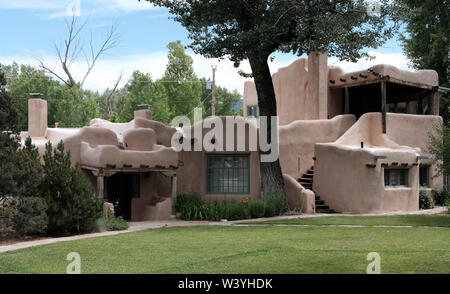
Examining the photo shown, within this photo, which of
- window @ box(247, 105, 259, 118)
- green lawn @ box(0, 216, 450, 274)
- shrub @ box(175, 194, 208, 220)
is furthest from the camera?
window @ box(247, 105, 259, 118)

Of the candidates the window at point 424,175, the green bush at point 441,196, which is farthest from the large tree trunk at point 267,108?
the green bush at point 441,196

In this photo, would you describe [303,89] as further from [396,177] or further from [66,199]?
[66,199]

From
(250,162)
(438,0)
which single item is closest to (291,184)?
(250,162)

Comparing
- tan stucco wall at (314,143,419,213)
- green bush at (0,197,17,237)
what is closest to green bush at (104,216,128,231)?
green bush at (0,197,17,237)

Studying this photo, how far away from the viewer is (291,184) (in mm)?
23000

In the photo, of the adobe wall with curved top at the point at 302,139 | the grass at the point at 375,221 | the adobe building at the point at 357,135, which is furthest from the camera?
the adobe wall with curved top at the point at 302,139

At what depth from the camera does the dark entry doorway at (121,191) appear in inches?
917

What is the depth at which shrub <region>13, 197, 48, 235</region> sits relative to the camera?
1416 centimetres

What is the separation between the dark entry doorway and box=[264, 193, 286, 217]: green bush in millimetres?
5995

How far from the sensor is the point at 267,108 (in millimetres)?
21859

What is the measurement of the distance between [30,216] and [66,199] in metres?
1.53

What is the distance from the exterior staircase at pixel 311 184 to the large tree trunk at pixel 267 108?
7.75ft

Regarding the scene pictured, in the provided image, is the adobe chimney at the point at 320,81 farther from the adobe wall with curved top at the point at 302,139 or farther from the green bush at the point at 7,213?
the green bush at the point at 7,213

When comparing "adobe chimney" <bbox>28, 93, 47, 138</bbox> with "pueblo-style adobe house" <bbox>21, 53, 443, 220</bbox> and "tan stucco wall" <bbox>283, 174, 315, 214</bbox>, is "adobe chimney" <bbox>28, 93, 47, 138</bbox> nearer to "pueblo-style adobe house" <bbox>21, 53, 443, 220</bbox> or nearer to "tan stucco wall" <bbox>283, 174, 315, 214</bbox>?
"pueblo-style adobe house" <bbox>21, 53, 443, 220</bbox>
